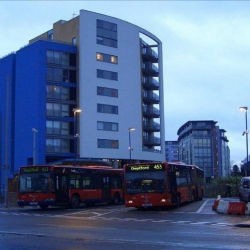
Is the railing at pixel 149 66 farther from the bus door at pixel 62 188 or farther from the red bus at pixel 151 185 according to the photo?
the red bus at pixel 151 185

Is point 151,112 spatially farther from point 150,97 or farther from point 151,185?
point 151,185

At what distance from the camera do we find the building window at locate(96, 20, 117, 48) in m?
78.8

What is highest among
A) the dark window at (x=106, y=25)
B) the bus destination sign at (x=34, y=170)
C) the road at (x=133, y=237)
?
the dark window at (x=106, y=25)

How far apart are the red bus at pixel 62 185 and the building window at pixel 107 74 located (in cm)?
3848

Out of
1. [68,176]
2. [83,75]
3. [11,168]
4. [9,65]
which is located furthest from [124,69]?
[68,176]

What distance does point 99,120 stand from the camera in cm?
7750

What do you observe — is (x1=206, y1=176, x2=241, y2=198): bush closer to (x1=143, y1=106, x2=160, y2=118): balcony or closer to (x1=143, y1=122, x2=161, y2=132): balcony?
(x1=143, y1=122, x2=161, y2=132): balcony

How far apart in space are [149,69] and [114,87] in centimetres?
958

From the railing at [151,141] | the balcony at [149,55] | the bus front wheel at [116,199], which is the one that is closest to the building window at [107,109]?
the railing at [151,141]

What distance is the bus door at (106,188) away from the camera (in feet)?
134

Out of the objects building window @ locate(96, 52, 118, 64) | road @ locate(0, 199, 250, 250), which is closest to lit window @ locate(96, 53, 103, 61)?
building window @ locate(96, 52, 118, 64)

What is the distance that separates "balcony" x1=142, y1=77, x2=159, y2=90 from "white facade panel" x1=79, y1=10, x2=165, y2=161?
312 centimetres

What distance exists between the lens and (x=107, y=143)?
3081 inches

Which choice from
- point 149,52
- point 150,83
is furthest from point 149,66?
point 150,83
